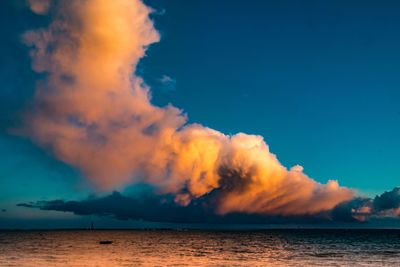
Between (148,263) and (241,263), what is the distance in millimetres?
21759

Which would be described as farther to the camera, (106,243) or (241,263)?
(106,243)

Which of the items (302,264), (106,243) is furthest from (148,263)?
(106,243)

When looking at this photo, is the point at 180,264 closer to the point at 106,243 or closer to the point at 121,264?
the point at 121,264

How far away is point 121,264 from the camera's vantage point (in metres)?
80.5

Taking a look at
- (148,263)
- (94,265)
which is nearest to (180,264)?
(148,263)

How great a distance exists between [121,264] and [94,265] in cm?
599

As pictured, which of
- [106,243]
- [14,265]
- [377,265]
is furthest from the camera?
[106,243]

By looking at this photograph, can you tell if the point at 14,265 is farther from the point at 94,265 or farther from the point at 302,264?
the point at 302,264

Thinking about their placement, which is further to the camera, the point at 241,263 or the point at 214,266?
the point at 241,263

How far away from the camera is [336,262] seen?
8462cm

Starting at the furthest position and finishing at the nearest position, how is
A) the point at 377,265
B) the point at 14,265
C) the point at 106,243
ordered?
the point at 106,243 < the point at 377,265 < the point at 14,265

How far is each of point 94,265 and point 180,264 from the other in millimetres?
19006

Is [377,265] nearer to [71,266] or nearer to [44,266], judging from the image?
[71,266]

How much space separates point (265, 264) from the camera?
81.6 metres
